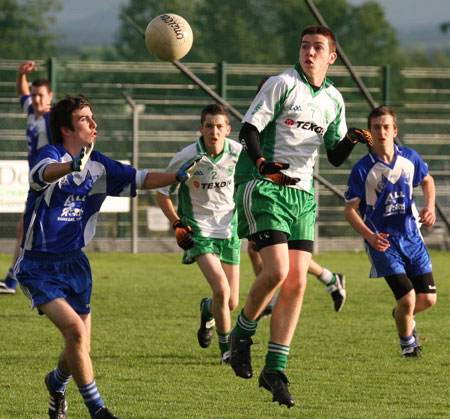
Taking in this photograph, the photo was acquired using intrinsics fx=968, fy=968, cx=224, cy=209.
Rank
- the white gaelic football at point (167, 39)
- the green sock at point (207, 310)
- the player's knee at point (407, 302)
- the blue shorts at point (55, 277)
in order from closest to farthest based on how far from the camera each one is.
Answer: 1. the blue shorts at point (55, 277)
2. the player's knee at point (407, 302)
3. the green sock at point (207, 310)
4. the white gaelic football at point (167, 39)

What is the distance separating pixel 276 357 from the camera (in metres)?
5.72

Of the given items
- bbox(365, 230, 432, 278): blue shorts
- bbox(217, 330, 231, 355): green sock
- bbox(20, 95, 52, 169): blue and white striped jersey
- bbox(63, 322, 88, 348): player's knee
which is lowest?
bbox(217, 330, 231, 355): green sock

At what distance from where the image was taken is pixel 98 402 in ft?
16.8

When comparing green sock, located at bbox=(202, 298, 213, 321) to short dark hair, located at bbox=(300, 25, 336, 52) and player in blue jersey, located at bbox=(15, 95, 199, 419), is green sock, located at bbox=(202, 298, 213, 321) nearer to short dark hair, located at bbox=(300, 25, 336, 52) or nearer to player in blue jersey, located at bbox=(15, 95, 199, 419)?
player in blue jersey, located at bbox=(15, 95, 199, 419)

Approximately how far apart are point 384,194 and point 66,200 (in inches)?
125

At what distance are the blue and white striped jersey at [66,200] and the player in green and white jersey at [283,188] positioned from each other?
0.84 m

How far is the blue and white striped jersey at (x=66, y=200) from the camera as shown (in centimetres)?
533

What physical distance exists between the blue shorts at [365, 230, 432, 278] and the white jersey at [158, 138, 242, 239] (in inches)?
A: 46.2

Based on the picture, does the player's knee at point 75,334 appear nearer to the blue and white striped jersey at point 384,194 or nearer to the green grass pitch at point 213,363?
the green grass pitch at point 213,363

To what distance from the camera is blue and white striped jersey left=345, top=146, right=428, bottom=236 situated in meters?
7.74

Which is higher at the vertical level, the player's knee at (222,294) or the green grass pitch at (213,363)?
the player's knee at (222,294)

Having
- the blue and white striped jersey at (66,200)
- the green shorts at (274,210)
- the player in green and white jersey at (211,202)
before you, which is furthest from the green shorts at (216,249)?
the blue and white striped jersey at (66,200)

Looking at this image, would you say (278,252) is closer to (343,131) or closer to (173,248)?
(343,131)

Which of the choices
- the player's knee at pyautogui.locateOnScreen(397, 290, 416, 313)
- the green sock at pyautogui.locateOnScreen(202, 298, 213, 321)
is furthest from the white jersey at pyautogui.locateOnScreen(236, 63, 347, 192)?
the green sock at pyautogui.locateOnScreen(202, 298, 213, 321)
